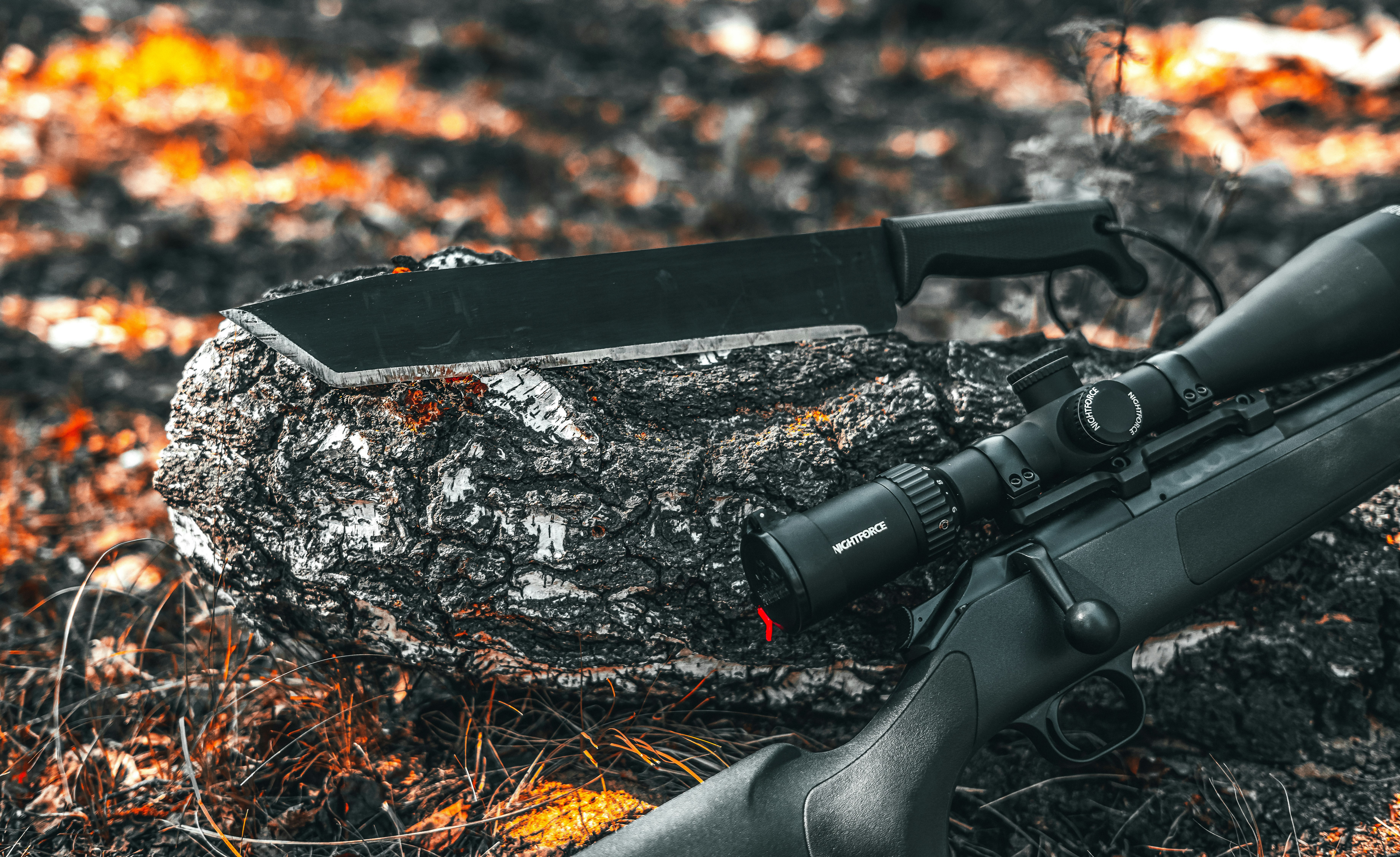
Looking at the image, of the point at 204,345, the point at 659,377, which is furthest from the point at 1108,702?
the point at 204,345

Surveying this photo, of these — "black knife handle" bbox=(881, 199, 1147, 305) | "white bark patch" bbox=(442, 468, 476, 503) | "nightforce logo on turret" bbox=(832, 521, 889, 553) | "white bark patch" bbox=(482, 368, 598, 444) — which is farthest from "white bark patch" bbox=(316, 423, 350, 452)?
"black knife handle" bbox=(881, 199, 1147, 305)

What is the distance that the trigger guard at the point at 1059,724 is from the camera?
216cm

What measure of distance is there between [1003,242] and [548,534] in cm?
171

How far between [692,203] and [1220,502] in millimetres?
4193

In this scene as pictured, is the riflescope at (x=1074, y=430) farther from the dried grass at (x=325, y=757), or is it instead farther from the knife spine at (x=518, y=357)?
the dried grass at (x=325, y=757)

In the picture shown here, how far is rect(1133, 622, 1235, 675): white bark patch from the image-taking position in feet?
8.41

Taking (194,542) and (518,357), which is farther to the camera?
(194,542)

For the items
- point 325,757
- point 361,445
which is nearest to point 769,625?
point 361,445

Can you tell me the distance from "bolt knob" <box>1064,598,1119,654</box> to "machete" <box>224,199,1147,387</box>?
1038mm

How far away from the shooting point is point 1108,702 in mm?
2576

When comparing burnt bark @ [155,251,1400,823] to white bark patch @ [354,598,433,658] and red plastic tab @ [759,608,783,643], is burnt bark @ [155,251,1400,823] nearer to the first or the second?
white bark patch @ [354,598,433,658]

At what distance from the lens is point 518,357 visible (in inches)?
91.5

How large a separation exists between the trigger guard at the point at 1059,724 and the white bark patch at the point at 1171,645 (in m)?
0.40

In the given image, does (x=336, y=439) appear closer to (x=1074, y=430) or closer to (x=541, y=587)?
(x=541, y=587)
